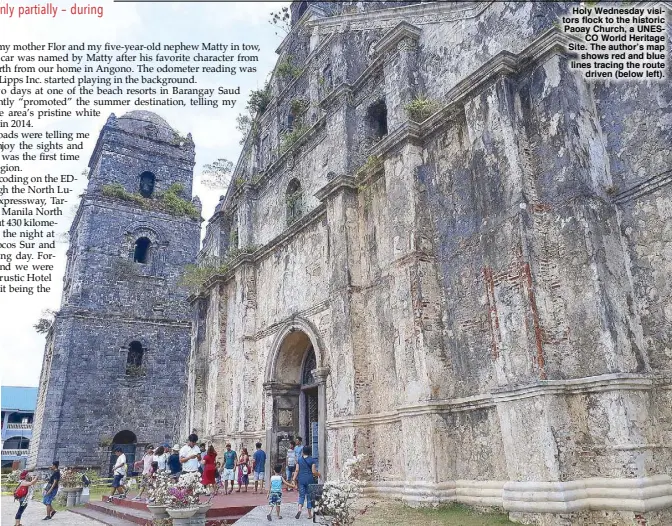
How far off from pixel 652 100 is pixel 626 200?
129 centimetres

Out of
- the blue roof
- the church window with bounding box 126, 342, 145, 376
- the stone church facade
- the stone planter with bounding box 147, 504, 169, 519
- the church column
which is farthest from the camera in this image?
the blue roof

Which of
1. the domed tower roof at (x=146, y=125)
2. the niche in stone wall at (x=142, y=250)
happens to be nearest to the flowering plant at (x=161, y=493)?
the niche in stone wall at (x=142, y=250)

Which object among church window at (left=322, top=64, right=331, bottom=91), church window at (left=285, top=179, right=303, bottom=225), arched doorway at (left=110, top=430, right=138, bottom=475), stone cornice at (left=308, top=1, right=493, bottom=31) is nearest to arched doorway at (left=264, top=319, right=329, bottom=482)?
church window at (left=285, top=179, right=303, bottom=225)

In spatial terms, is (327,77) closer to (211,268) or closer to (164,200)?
(211,268)

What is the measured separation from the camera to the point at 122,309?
79.0 feet

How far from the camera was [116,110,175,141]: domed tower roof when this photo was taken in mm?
→ 27797

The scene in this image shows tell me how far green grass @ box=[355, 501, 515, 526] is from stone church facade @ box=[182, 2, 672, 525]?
0.21 metres

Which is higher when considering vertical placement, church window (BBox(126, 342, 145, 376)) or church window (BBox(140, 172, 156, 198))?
church window (BBox(140, 172, 156, 198))

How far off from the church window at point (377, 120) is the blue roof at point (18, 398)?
3742 cm

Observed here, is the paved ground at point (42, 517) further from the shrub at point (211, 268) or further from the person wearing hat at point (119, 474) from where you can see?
the shrub at point (211, 268)

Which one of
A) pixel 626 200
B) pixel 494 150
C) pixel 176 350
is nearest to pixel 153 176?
pixel 176 350

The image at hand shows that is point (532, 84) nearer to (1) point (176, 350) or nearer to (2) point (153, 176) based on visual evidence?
(1) point (176, 350)

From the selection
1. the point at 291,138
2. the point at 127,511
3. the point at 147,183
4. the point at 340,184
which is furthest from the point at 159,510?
the point at 147,183

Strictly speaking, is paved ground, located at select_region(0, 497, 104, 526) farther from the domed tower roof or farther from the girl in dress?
the domed tower roof
